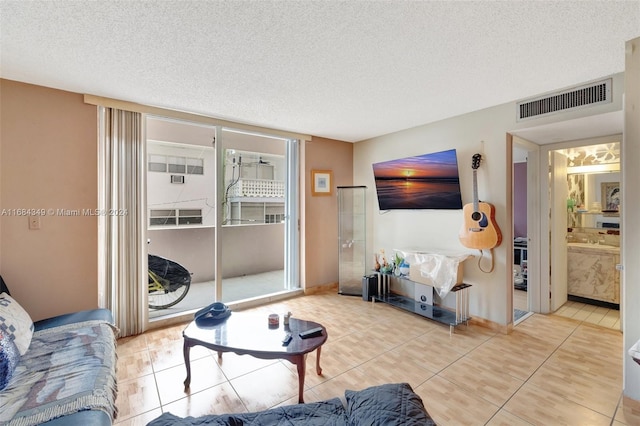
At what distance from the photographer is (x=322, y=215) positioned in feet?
13.9

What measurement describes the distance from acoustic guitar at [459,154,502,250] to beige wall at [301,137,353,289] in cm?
193

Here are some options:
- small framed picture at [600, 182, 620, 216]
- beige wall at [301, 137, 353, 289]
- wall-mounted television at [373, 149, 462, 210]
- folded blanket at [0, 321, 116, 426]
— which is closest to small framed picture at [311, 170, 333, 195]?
beige wall at [301, 137, 353, 289]

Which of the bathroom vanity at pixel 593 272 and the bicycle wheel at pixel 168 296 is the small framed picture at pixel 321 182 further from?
the bathroom vanity at pixel 593 272

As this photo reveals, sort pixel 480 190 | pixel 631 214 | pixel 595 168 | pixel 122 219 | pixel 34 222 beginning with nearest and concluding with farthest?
pixel 631 214
pixel 34 222
pixel 122 219
pixel 480 190
pixel 595 168

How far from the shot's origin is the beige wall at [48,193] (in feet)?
7.38

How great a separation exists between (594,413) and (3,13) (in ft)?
13.4

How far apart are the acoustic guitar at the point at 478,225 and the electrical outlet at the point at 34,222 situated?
13.2 ft

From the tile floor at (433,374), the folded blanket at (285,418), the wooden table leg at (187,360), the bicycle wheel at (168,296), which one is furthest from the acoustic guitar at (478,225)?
the bicycle wheel at (168,296)

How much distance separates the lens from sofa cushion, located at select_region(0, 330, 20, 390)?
1432mm

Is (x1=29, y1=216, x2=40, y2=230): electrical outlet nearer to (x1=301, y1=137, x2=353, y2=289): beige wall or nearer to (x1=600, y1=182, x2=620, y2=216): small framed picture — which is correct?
(x1=301, y1=137, x2=353, y2=289): beige wall

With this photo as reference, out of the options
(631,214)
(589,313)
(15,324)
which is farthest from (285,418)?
(589,313)

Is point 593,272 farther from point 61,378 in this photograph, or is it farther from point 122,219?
point 122,219

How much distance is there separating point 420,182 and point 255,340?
2639 millimetres

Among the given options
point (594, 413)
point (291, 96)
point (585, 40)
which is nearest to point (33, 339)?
point (291, 96)
